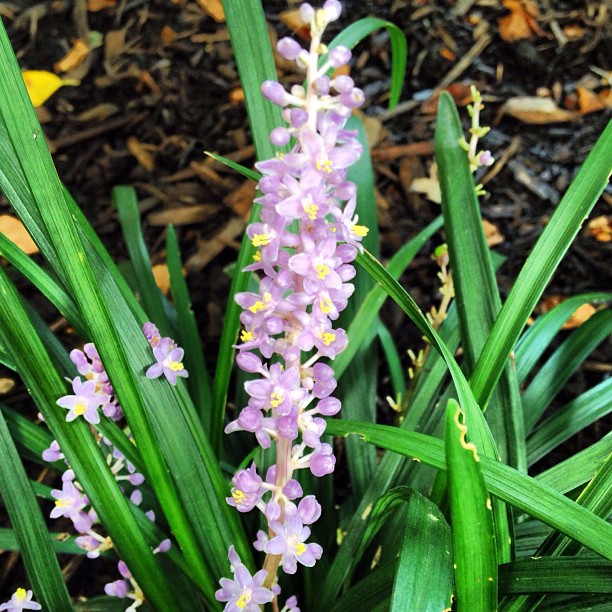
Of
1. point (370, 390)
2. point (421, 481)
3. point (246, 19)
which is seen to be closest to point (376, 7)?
point (246, 19)

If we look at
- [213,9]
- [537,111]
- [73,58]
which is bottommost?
[537,111]

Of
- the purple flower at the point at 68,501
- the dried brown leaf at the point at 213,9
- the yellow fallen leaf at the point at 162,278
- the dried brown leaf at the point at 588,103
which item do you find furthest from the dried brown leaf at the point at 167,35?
the purple flower at the point at 68,501

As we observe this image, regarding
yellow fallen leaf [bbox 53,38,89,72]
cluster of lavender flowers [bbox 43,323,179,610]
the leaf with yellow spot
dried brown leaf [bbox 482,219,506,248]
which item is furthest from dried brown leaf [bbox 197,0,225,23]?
the leaf with yellow spot

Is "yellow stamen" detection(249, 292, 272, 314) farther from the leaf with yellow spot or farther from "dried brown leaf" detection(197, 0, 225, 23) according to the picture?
"dried brown leaf" detection(197, 0, 225, 23)

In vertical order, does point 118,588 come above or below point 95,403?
below

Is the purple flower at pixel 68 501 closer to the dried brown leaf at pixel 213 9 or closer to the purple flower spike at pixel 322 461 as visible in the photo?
the purple flower spike at pixel 322 461

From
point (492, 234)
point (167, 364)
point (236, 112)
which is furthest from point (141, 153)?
point (167, 364)

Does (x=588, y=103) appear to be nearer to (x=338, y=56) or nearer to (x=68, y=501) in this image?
(x=338, y=56)
